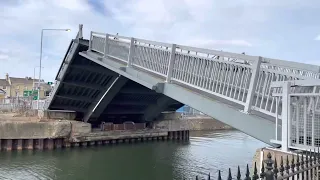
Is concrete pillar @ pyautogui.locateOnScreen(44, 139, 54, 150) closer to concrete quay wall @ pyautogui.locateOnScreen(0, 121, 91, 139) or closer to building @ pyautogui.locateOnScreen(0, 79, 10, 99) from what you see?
concrete quay wall @ pyautogui.locateOnScreen(0, 121, 91, 139)

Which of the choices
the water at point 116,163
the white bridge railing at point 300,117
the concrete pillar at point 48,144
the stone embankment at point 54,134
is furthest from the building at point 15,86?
the white bridge railing at point 300,117

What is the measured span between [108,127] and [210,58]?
20768 mm

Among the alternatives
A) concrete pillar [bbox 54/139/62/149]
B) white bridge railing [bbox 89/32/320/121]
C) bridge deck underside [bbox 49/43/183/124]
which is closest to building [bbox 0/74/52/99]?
bridge deck underside [bbox 49/43/183/124]

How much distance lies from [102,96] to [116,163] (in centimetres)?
702

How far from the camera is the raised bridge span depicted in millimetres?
7211

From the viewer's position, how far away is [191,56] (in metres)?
12.9

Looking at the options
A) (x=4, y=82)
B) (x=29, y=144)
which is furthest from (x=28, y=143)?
(x=4, y=82)

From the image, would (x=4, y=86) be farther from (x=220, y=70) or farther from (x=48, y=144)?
(x=220, y=70)

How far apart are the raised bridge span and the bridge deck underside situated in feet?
0.29

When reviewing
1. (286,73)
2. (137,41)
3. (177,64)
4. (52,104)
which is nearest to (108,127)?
(52,104)

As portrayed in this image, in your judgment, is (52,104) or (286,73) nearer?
(286,73)

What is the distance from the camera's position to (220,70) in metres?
11.5

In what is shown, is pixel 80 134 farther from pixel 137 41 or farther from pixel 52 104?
pixel 137 41

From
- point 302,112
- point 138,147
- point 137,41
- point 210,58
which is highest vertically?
point 137,41
